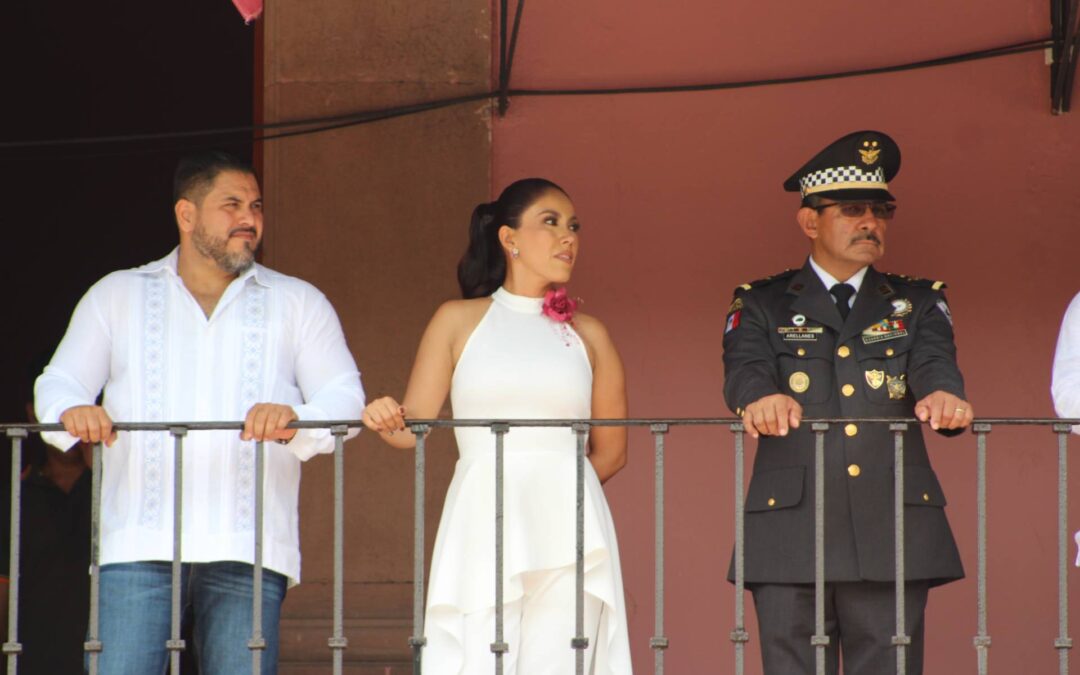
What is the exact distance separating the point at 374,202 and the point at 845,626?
2739 millimetres

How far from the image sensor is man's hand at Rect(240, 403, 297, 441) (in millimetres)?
5250

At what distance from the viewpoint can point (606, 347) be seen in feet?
18.8

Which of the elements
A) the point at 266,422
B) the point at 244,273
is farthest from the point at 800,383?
the point at 244,273

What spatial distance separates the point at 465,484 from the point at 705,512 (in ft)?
6.46

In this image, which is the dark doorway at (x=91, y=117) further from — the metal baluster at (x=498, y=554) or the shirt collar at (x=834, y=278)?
the metal baluster at (x=498, y=554)

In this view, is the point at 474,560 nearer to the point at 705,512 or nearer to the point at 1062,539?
the point at 1062,539

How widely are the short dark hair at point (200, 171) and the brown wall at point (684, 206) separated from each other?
5.33 ft

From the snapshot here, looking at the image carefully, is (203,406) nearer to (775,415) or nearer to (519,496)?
(519,496)

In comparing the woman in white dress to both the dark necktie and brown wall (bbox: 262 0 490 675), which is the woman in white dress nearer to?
the dark necktie

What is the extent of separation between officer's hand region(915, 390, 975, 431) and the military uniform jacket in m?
0.14

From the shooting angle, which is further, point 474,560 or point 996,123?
point 996,123

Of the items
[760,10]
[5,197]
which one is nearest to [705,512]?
[760,10]

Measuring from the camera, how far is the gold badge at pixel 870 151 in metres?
5.79

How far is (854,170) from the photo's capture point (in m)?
5.76
